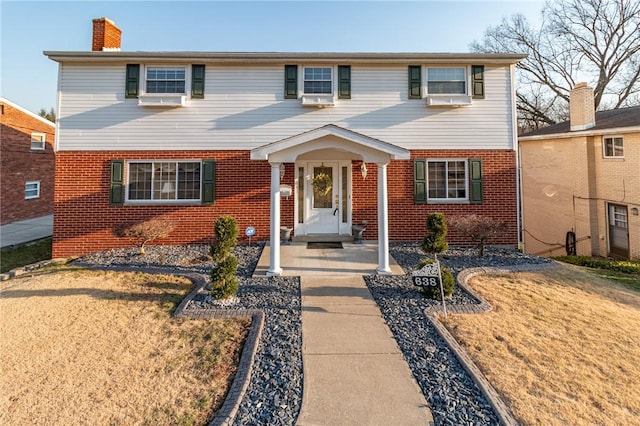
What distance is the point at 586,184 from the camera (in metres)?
14.0

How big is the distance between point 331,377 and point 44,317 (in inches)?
212

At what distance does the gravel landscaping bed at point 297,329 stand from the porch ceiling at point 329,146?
9.28 feet

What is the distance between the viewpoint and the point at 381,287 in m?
6.90

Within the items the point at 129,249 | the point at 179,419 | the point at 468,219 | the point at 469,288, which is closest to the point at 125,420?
the point at 179,419

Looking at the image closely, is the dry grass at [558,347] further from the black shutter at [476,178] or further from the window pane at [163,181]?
the window pane at [163,181]

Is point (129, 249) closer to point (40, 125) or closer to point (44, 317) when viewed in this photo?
point (44, 317)

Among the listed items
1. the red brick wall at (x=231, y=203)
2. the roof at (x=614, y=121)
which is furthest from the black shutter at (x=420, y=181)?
the roof at (x=614, y=121)

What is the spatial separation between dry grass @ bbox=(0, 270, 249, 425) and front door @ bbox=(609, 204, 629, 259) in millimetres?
15156

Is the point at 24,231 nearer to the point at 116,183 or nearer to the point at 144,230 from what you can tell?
the point at 116,183

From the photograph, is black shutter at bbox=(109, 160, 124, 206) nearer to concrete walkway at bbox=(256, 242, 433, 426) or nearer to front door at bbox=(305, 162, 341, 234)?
front door at bbox=(305, 162, 341, 234)

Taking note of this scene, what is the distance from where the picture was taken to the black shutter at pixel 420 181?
10.4 m

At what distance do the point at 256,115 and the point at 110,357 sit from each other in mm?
7740

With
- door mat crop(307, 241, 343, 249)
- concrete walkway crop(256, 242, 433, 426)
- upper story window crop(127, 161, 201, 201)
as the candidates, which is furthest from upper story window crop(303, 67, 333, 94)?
concrete walkway crop(256, 242, 433, 426)

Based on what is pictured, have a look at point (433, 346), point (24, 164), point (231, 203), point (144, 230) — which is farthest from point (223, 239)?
point (24, 164)
